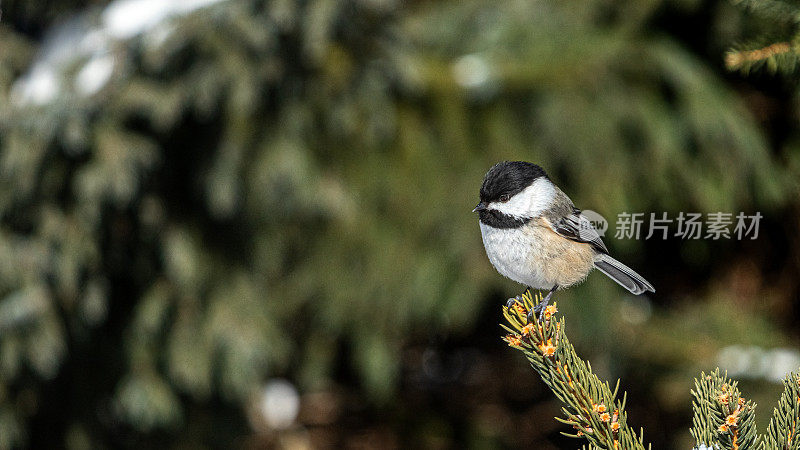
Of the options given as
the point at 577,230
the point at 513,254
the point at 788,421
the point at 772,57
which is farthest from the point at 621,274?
the point at 772,57

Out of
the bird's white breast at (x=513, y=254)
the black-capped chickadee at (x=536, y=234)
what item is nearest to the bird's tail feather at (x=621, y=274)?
the black-capped chickadee at (x=536, y=234)

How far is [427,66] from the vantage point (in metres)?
3.26

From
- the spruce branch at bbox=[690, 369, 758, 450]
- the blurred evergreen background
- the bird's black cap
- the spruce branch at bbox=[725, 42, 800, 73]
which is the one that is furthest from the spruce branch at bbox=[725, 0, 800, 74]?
the blurred evergreen background

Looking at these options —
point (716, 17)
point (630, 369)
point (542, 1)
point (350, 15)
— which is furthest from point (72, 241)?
point (716, 17)

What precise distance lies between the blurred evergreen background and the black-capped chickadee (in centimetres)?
153

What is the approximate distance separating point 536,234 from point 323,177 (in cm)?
202

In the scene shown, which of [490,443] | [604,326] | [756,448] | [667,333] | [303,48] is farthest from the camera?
[490,443]

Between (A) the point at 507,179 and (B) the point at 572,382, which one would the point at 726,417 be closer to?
(B) the point at 572,382

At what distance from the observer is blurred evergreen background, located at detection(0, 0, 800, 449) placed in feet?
9.61

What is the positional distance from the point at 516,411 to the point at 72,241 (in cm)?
268

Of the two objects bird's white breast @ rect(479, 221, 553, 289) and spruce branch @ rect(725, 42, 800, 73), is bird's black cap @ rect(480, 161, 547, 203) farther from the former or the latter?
spruce branch @ rect(725, 42, 800, 73)

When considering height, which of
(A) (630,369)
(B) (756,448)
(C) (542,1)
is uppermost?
(C) (542,1)

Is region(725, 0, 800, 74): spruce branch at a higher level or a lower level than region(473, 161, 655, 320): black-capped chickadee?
higher

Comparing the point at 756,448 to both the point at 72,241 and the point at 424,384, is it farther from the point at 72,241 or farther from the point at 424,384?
the point at 424,384
